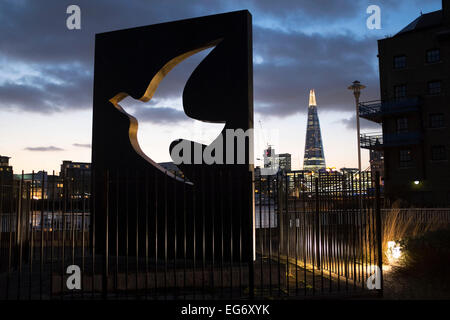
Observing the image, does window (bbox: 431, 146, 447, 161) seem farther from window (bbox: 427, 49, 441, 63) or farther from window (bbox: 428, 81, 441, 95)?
window (bbox: 427, 49, 441, 63)

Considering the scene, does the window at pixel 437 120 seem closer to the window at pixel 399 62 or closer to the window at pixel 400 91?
the window at pixel 400 91

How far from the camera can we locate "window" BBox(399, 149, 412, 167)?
31750 millimetres

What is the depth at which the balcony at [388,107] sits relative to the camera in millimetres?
30844

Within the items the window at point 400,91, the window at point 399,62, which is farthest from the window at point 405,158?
the window at point 399,62

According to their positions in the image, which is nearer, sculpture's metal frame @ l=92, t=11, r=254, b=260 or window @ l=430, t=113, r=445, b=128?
sculpture's metal frame @ l=92, t=11, r=254, b=260

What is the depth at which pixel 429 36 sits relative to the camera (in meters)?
31.3

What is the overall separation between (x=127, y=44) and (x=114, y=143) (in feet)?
8.50

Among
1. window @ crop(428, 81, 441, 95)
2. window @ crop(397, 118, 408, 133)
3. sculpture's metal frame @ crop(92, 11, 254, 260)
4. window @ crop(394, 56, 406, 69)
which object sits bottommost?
sculpture's metal frame @ crop(92, 11, 254, 260)

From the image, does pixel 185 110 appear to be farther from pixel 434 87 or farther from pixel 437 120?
pixel 434 87

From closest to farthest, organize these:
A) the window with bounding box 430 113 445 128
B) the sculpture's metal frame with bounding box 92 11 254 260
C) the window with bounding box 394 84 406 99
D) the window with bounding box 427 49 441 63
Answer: the sculpture's metal frame with bounding box 92 11 254 260 → the window with bounding box 430 113 445 128 → the window with bounding box 427 49 441 63 → the window with bounding box 394 84 406 99

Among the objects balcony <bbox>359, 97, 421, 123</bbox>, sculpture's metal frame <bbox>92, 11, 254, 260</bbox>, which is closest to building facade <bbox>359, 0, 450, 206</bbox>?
balcony <bbox>359, 97, 421, 123</bbox>

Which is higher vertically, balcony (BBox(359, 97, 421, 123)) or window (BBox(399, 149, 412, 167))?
balcony (BBox(359, 97, 421, 123))
